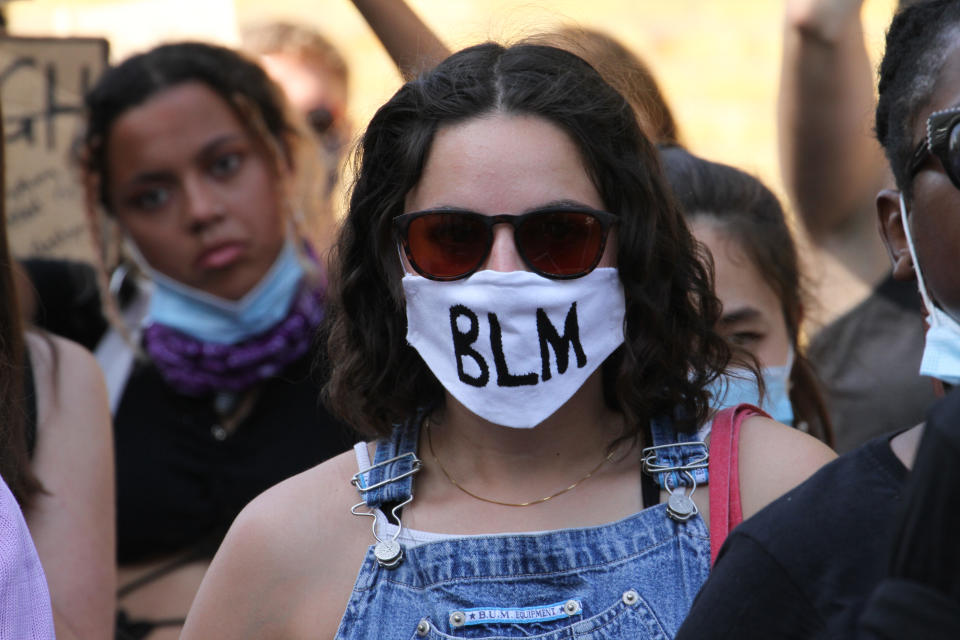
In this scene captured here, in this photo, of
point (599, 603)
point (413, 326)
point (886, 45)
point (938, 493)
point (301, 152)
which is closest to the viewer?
point (938, 493)

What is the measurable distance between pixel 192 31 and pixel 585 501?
292cm

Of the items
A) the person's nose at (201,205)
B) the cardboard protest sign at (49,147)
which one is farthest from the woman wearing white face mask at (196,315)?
the cardboard protest sign at (49,147)

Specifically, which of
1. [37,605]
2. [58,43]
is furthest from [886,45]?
[58,43]

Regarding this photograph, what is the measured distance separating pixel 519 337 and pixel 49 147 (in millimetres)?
2603

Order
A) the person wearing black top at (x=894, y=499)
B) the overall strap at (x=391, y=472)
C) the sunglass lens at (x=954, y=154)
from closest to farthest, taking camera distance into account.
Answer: the person wearing black top at (x=894, y=499) < the sunglass lens at (x=954, y=154) < the overall strap at (x=391, y=472)

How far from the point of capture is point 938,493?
3.72 feet

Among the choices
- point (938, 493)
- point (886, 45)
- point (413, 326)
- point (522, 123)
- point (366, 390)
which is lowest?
point (366, 390)

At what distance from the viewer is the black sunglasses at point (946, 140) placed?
170cm

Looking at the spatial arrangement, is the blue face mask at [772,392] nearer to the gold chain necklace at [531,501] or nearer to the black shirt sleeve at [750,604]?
the gold chain necklace at [531,501]

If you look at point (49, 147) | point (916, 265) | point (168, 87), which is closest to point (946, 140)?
point (916, 265)

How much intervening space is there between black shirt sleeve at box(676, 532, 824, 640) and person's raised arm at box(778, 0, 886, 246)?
1905 mm

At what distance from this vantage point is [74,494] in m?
2.51

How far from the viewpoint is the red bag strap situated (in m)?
1.95

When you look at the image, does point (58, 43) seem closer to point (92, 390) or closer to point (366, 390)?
point (92, 390)
